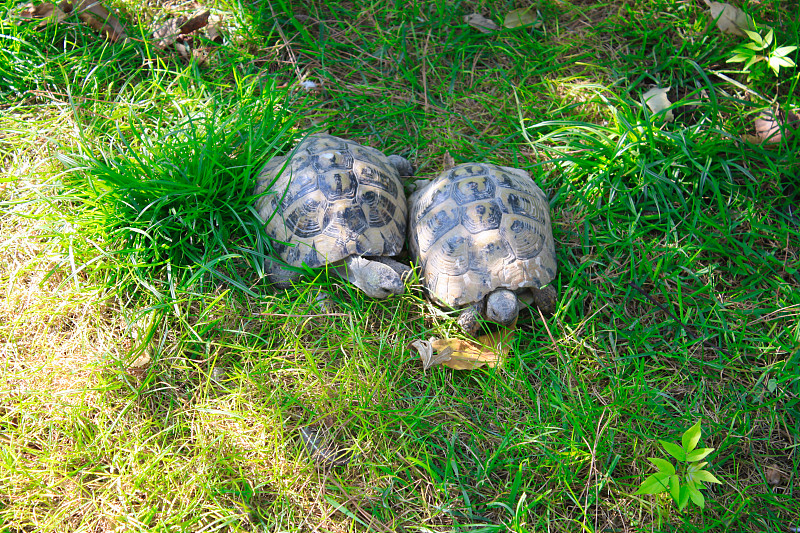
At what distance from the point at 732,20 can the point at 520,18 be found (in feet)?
4.62

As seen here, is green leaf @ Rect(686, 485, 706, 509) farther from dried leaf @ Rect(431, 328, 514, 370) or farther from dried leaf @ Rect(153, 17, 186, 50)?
dried leaf @ Rect(153, 17, 186, 50)

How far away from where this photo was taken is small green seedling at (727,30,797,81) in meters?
3.36

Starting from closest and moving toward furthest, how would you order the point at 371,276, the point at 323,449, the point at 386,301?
the point at 323,449
the point at 371,276
the point at 386,301

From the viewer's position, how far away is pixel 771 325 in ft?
9.93

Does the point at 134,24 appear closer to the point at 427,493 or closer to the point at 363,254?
the point at 363,254

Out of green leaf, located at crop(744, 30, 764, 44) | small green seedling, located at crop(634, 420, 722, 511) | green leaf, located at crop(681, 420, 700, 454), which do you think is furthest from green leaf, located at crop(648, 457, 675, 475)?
green leaf, located at crop(744, 30, 764, 44)

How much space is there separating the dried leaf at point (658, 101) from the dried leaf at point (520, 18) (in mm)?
972

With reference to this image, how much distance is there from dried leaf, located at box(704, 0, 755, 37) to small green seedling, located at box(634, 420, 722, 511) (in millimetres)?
2805

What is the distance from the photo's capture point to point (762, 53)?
3562 mm

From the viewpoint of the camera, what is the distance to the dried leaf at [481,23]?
3899mm

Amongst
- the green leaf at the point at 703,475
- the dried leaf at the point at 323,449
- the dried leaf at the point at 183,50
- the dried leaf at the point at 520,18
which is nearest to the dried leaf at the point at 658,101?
the dried leaf at the point at 520,18

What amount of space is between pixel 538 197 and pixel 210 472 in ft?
7.64

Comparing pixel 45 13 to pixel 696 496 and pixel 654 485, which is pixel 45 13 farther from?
pixel 696 496

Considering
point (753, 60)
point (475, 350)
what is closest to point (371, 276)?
point (475, 350)
